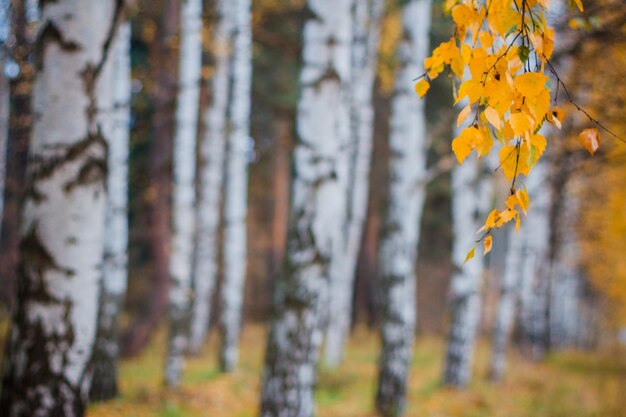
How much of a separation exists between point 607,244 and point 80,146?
1739 cm

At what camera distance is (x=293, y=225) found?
3.88 metres

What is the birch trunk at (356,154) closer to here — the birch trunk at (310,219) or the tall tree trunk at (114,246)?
the tall tree trunk at (114,246)

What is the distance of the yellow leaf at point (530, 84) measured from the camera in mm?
1436

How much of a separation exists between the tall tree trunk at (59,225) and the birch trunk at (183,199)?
12.8ft

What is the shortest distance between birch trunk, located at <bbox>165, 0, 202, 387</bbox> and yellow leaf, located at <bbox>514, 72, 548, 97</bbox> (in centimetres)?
577

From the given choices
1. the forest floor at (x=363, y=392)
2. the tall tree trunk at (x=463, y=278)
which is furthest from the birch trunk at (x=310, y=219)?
the tall tree trunk at (x=463, y=278)

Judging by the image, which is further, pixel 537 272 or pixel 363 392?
pixel 537 272

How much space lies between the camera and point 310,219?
3846 mm

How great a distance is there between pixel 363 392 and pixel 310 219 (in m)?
4.25

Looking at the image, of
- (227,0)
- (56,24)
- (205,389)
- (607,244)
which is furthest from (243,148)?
A: (607,244)

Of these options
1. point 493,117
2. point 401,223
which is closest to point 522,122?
point 493,117

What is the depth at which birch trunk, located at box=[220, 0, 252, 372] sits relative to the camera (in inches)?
312

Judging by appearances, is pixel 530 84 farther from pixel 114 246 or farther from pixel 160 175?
pixel 160 175

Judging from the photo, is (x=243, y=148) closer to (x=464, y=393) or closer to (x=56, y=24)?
(x=464, y=393)
